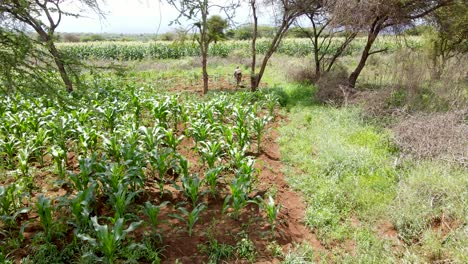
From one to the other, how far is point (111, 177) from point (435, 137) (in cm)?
556

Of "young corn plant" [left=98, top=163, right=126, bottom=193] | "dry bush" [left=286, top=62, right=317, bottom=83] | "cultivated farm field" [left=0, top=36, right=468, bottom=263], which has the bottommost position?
"cultivated farm field" [left=0, top=36, right=468, bottom=263]

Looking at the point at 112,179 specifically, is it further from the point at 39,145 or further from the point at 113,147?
the point at 39,145

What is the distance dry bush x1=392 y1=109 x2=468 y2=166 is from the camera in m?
5.08

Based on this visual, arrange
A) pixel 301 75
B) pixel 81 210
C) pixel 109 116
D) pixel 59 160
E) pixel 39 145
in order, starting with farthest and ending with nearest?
pixel 301 75 < pixel 109 116 < pixel 39 145 < pixel 59 160 < pixel 81 210

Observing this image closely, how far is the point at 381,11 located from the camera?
382 inches

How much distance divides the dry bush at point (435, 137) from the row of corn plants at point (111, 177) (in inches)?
112

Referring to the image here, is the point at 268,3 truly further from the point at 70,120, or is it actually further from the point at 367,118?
the point at 70,120

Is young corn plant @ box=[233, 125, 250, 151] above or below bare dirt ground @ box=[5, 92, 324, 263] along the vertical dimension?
above

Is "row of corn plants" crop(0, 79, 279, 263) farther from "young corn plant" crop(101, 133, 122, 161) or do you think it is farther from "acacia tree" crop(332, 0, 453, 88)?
"acacia tree" crop(332, 0, 453, 88)

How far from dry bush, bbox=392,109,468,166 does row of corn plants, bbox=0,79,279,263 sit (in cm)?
285

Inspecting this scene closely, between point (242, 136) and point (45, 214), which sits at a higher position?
point (242, 136)

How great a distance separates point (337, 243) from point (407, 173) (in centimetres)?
207

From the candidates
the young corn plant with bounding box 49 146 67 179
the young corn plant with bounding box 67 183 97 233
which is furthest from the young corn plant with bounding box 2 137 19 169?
the young corn plant with bounding box 67 183 97 233

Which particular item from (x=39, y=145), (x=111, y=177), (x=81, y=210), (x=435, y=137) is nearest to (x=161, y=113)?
(x=39, y=145)
